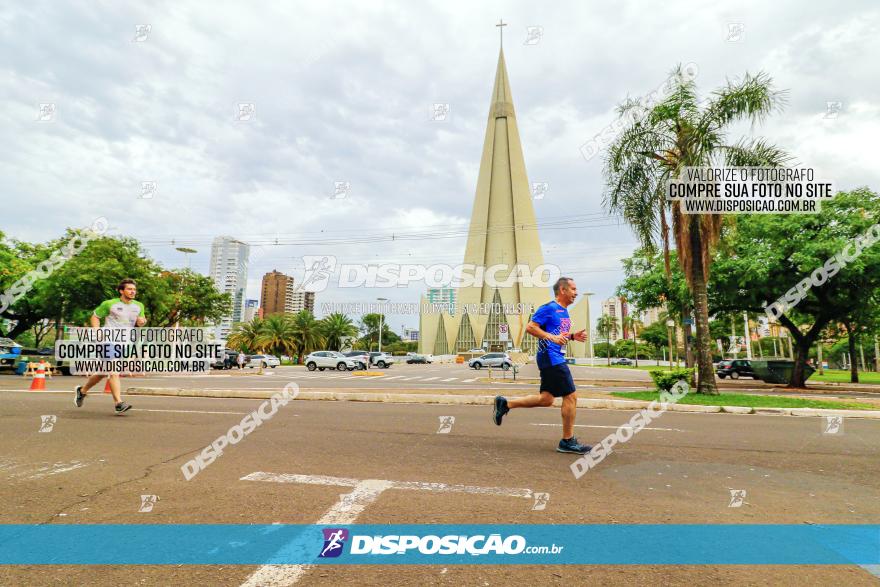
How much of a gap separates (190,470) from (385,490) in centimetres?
189

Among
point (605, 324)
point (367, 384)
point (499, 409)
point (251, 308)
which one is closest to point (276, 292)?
point (251, 308)

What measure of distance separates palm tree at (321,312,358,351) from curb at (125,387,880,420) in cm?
5043

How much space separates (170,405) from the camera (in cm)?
910

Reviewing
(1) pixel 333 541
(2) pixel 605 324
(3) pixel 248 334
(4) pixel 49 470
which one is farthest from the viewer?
(2) pixel 605 324

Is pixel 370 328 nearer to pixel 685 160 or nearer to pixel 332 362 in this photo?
pixel 332 362

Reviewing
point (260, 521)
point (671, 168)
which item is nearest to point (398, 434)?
point (260, 521)

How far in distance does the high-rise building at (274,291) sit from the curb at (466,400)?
9032 centimetres

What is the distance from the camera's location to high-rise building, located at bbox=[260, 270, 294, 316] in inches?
3899

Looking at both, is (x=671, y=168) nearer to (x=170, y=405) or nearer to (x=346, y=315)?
(x=170, y=405)

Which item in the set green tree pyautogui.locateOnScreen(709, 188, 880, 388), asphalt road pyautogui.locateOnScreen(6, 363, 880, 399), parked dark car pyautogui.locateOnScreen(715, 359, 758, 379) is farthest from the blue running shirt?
parked dark car pyautogui.locateOnScreen(715, 359, 758, 379)

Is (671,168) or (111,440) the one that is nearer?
(111,440)

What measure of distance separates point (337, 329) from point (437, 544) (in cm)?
6208

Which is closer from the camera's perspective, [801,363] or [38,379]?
[38,379]

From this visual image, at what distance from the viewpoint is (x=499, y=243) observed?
101 metres
